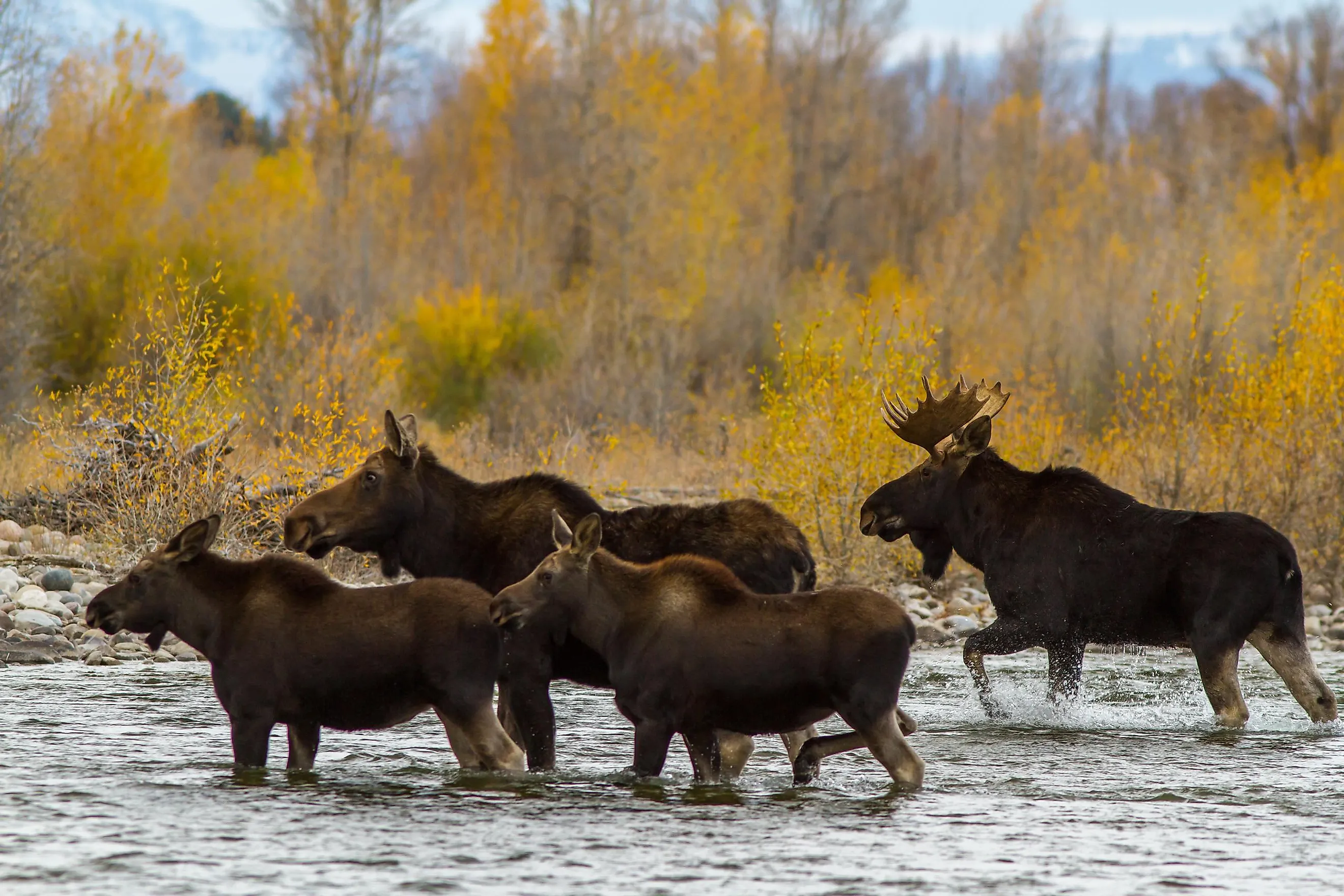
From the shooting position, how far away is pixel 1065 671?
1116 cm

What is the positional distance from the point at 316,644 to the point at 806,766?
8.49 feet

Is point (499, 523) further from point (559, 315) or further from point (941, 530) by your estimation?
point (559, 315)

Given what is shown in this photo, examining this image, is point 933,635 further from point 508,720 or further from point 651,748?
point 651,748

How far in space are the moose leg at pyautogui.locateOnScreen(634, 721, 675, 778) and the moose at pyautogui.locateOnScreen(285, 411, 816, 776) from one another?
0.87 meters

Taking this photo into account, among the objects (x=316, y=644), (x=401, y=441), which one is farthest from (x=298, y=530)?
(x=316, y=644)

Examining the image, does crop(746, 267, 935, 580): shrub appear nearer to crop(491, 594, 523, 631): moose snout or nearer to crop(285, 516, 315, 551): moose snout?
crop(285, 516, 315, 551): moose snout

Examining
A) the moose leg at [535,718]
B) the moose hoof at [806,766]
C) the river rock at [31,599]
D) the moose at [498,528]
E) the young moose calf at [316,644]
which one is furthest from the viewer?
the river rock at [31,599]

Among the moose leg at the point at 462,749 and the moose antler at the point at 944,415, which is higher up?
the moose antler at the point at 944,415

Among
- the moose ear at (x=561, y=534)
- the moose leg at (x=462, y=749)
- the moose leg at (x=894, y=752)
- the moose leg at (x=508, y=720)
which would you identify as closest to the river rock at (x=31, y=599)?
the moose leg at (x=508, y=720)

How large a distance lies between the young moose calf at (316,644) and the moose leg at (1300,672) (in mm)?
5141

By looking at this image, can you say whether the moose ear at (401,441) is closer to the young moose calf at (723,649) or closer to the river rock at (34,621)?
the young moose calf at (723,649)

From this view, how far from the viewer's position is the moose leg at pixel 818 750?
27.8ft

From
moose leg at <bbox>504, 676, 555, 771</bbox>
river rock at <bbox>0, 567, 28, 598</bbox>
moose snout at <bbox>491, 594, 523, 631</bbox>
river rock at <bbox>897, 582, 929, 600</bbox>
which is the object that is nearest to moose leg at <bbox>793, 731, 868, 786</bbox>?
moose leg at <bbox>504, 676, 555, 771</bbox>

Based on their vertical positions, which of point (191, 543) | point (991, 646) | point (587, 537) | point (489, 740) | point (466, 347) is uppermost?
point (466, 347)
